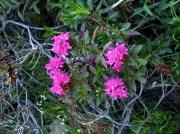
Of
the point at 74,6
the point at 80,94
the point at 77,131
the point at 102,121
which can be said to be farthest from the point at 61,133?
the point at 74,6

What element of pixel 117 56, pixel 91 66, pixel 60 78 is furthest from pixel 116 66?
pixel 60 78

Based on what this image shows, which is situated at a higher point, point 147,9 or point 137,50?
point 147,9

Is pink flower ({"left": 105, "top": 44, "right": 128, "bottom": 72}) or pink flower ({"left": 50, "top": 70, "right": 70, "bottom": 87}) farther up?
pink flower ({"left": 105, "top": 44, "right": 128, "bottom": 72})

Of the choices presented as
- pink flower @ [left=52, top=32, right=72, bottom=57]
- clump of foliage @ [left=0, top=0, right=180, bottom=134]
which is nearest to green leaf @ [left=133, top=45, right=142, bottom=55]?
clump of foliage @ [left=0, top=0, right=180, bottom=134]

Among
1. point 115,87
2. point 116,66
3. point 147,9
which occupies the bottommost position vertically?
point 115,87

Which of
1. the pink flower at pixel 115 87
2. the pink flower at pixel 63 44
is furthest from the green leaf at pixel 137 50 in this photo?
the pink flower at pixel 63 44

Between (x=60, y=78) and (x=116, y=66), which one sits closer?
(x=116, y=66)

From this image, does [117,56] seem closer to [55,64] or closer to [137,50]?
[137,50]

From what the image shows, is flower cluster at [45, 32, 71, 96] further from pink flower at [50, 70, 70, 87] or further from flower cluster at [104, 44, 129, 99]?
flower cluster at [104, 44, 129, 99]
